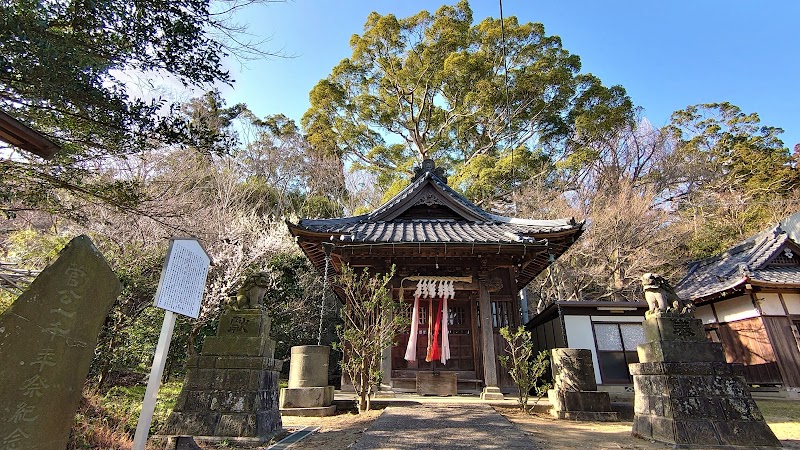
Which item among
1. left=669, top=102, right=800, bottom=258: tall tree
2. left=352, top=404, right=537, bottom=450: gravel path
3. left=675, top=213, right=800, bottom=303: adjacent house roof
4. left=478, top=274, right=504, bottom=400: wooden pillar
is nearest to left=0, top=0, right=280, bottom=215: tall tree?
left=352, top=404, right=537, bottom=450: gravel path

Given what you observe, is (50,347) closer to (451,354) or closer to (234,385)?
(234,385)

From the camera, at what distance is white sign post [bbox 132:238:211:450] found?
11.3ft

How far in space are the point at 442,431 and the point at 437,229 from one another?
548 cm

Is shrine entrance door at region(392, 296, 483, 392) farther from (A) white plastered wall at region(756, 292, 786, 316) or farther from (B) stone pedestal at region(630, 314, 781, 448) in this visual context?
(A) white plastered wall at region(756, 292, 786, 316)

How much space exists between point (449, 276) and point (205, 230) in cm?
914

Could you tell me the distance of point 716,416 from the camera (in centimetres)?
447

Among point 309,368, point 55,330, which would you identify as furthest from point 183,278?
point 309,368

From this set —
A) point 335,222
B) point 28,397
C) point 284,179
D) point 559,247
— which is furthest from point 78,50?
point 284,179

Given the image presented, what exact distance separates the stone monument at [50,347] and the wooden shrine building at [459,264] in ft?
16.9

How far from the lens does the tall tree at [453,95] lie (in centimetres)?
2005

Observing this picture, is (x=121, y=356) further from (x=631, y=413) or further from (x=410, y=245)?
(x=631, y=413)

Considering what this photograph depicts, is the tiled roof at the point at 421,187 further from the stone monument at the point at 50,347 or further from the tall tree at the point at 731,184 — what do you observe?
the tall tree at the point at 731,184

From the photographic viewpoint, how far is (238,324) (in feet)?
17.1

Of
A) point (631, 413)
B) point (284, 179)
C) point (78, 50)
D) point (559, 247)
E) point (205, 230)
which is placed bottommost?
point (631, 413)
